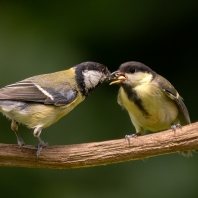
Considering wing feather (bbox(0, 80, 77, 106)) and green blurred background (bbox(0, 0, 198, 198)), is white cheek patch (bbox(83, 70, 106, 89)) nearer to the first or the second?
wing feather (bbox(0, 80, 77, 106))

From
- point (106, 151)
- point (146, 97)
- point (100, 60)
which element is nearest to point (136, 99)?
point (146, 97)

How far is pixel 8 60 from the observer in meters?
3.11

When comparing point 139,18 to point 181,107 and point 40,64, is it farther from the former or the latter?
point 181,107

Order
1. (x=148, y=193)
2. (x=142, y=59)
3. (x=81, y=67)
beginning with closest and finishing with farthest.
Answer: (x=81, y=67) < (x=148, y=193) < (x=142, y=59)

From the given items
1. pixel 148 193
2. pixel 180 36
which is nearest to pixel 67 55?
pixel 180 36

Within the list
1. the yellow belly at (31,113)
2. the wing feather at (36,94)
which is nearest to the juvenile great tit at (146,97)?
the wing feather at (36,94)

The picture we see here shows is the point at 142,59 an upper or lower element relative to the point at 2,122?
upper

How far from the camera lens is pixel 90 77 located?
245 centimetres

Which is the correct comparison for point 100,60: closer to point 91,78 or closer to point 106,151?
point 91,78

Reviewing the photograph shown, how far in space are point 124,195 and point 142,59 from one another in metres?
0.78

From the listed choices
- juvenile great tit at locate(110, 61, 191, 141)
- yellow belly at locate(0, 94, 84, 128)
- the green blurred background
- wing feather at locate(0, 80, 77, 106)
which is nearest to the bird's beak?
juvenile great tit at locate(110, 61, 191, 141)

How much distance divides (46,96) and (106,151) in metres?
0.37

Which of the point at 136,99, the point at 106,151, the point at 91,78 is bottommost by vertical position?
the point at 106,151

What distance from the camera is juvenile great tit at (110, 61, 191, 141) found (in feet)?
8.14
